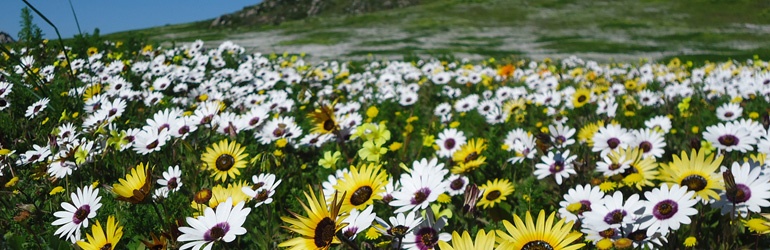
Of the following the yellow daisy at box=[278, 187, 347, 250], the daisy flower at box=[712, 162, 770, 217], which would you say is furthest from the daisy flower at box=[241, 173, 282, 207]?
the daisy flower at box=[712, 162, 770, 217]

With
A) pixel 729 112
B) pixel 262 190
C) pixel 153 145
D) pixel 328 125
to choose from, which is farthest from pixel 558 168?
pixel 729 112

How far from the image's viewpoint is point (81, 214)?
2113 mm

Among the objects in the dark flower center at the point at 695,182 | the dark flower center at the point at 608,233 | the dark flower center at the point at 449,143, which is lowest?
the dark flower center at the point at 449,143

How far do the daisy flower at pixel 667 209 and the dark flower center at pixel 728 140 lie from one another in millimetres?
1425

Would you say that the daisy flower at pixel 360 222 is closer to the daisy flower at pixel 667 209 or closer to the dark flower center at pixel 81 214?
the daisy flower at pixel 667 209

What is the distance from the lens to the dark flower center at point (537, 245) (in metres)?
1.42

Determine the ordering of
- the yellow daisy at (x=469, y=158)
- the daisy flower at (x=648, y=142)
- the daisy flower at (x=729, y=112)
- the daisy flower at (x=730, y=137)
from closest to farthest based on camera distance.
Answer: the yellow daisy at (x=469, y=158) < the daisy flower at (x=730, y=137) < the daisy flower at (x=648, y=142) < the daisy flower at (x=729, y=112)

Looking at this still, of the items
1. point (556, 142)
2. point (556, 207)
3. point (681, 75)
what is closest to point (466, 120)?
point (556, 142)

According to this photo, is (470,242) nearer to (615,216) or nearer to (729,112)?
(615,216)

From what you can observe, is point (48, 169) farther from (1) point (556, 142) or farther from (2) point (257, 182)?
(1) point (556, 142)

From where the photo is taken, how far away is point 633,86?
6715 mm

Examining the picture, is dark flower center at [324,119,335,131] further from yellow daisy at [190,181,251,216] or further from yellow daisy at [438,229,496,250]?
yellow daisy at [438,229,496,250]

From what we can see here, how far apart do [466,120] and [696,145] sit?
2805mm

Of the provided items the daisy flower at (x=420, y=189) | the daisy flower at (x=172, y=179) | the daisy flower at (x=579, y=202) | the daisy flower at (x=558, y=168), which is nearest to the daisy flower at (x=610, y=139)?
the daisy flower at (x=558, y=168)
